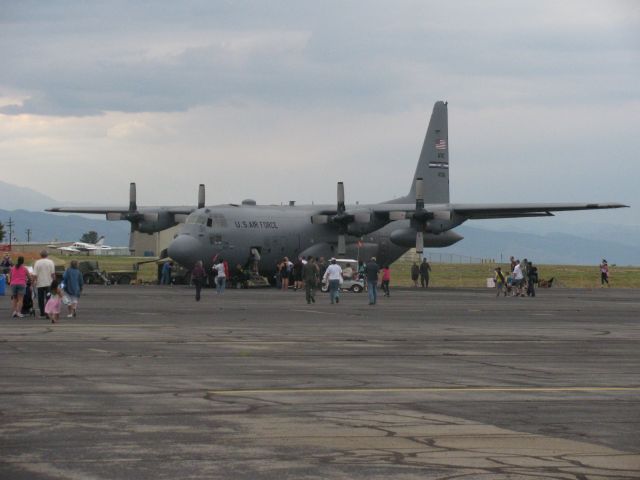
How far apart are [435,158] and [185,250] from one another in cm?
1875

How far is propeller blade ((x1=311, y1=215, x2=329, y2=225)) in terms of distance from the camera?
52406mm

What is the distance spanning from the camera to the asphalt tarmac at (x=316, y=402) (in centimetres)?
865

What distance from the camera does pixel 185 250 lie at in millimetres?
46844

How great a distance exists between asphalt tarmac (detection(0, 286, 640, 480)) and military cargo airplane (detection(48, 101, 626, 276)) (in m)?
23.4

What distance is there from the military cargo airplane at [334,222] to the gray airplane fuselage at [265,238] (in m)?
0.04

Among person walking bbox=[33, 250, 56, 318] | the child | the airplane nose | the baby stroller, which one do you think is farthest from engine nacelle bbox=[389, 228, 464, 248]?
the child

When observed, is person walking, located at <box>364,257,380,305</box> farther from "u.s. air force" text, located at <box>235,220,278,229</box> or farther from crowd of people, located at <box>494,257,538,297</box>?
"u.s. air force" text, located at <box>235,220,278,229</box>

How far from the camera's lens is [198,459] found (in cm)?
874

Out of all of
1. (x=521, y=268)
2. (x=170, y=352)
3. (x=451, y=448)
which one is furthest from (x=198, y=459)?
(x=521, y=268)

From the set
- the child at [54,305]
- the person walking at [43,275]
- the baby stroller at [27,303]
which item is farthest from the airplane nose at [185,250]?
the child at [54,305]

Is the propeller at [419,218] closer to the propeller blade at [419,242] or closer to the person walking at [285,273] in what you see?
the propeller blade at [419,242]

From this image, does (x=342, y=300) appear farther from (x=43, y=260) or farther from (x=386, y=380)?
(x=386, y=380)

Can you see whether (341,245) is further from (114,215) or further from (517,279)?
(114,215)

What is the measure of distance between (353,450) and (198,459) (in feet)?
4.34
